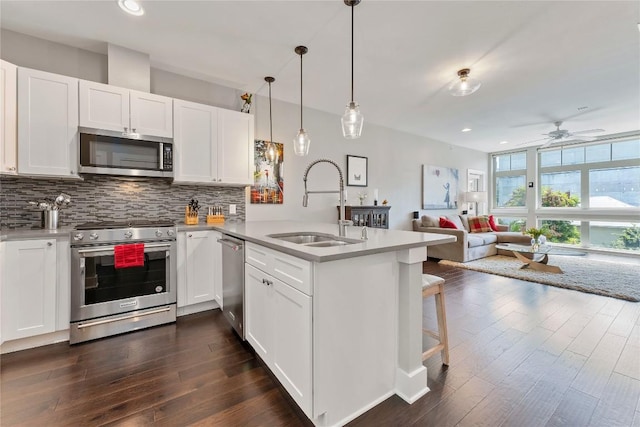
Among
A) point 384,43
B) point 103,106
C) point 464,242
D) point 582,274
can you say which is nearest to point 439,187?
point 464,242

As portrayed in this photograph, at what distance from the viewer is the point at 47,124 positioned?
7.50ft

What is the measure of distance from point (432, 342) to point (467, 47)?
2746 mm

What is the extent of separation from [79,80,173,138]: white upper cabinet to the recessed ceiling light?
723 millimetres

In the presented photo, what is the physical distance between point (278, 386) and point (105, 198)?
8.43ft

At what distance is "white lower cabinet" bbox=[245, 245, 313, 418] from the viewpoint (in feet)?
4.40

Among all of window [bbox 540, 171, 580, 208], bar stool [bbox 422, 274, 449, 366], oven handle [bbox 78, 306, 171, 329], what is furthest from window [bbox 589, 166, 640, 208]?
oven handle [bbox 78, 306, 171, 329]

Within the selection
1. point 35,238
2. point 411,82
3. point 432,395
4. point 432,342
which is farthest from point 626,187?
point 35,238

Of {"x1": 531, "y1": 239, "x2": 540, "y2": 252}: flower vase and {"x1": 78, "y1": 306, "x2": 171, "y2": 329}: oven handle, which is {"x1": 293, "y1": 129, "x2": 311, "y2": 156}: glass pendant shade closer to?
{"x1": 78, "y1": 306, "x2": 171, "y2": 329}: oven handle

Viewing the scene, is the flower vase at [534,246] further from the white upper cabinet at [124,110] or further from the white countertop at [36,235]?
the white countertop at [36,235]

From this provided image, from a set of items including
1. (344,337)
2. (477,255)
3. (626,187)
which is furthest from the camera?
(626,187)

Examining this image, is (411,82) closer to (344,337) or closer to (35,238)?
(344,337)

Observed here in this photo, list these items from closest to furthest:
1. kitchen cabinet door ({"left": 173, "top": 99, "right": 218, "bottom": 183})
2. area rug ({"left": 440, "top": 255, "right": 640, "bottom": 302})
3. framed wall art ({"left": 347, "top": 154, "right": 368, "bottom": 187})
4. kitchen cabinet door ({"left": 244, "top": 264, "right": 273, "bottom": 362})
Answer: kitchen cabinet door ({"left": 244, "top": 264, "right": 273, "bottom": 362}), kitchen cabinet door ({"left": 173, "top": 99, "right": 218, "bottom": 183}), area rug ({"left": 440, "top": 255, "right": 640, "bottom": 302}), framed wall art ({"left": 347, "top": 154, "right": 368, "bottom": 187})

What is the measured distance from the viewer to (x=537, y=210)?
278 inches

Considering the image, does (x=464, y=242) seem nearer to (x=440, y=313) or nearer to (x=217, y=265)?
(x=440, y=313)
